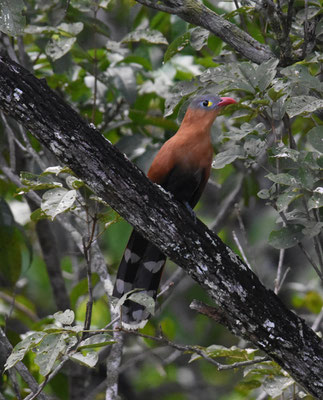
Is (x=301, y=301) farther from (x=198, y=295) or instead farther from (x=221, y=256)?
(x=221, y=256)

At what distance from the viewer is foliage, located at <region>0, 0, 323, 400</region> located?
106 inches

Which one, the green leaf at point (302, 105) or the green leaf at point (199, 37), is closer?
the green leaf at point (302, 105)

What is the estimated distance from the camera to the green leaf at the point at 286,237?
284 centimetres

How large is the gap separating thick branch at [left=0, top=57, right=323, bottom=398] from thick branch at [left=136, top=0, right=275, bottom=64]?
0.81 metres

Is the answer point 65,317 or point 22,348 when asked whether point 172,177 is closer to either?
point 65,317

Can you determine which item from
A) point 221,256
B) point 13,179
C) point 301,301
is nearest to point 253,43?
point 221,256

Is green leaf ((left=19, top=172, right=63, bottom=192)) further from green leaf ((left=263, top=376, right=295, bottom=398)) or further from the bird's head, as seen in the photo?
green leaf ((left=263, top=376, right=295, bottom=398))

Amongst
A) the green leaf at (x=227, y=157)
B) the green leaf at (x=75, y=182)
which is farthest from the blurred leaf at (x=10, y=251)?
the green leaf at (x=227, y=157)

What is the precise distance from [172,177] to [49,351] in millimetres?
1208

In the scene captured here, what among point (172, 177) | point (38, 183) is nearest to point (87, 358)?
point (38, 183)

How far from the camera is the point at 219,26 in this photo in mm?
3041

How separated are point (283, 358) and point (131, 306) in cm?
85

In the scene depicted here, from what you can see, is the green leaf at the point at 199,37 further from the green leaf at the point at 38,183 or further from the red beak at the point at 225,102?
the green leaf at the point at 38,183

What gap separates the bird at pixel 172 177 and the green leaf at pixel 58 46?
73 cm
